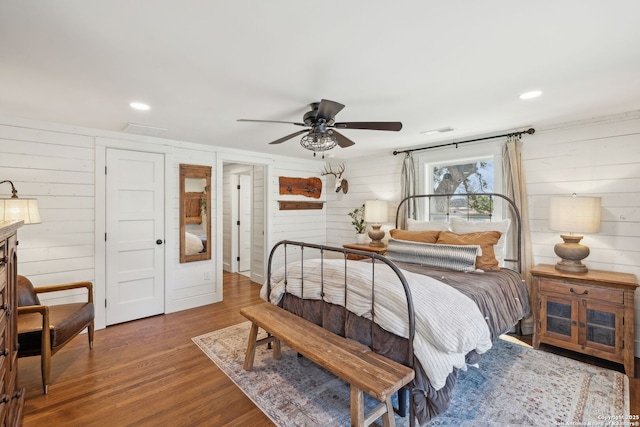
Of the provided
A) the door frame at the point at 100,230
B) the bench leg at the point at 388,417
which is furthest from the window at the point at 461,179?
the door frame at the point at 100,230

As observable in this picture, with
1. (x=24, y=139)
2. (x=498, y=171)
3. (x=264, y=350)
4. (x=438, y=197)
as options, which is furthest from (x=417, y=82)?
(x=24, y=139)

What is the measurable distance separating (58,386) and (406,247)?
3.44 metres

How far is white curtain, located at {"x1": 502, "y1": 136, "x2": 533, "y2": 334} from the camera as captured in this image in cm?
340

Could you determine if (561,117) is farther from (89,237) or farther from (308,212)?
(89,237)

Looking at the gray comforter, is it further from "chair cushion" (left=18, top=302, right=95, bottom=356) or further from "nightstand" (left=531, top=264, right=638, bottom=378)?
"chair cushion" (left=18, top=302, right=95, bottom=356)

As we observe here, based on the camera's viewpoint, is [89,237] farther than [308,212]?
No

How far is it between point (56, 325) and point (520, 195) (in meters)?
4.70

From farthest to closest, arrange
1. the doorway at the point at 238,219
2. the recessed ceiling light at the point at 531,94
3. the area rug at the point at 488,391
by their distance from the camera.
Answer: the doorway at the point at 238,219, the recessed ceiling light at the point at 531,94, the area rug at the point at 488,391

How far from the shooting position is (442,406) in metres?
1.82

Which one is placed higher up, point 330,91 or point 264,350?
point 330,91

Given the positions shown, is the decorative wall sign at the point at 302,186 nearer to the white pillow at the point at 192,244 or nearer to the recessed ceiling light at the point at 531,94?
the white pillow at the point at 192,244

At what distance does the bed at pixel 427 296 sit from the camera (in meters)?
1.82

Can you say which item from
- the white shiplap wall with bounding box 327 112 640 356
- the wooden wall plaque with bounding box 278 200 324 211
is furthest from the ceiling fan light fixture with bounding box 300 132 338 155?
the wooden wall plaque with bounding box 278 200 324 211

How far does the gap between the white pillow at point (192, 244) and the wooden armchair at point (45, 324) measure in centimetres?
141
